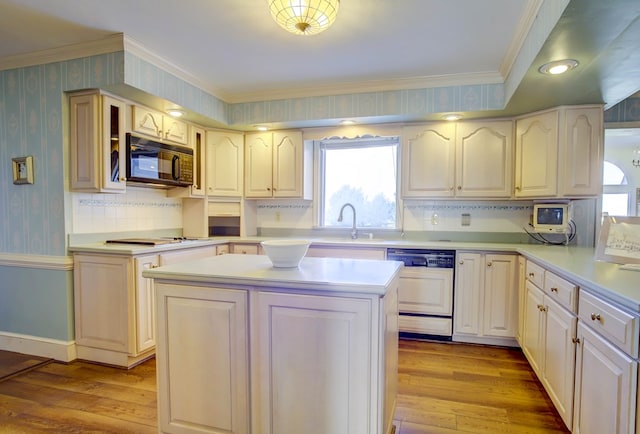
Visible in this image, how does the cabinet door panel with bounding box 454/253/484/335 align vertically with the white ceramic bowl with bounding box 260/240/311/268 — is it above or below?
below

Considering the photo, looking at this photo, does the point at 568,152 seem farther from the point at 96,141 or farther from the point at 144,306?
the point at 96,141

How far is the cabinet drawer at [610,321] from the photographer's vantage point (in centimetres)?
123

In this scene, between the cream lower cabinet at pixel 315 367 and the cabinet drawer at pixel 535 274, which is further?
the cabinet drawer at pixel 535 274

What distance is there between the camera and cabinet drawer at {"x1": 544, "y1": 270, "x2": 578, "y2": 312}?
68.2 inches

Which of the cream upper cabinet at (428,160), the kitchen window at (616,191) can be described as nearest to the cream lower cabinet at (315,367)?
the cream upper cabinet at (428,160)

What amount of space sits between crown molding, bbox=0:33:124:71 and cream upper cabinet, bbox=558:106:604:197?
3.52m

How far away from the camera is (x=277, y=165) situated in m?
3.87

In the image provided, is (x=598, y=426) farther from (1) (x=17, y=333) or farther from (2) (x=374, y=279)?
(1) (x=17, y=333)

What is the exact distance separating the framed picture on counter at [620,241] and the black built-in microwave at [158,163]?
132 inches

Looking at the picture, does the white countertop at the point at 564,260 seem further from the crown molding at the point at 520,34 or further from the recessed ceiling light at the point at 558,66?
the crown molding at the point at 520,34

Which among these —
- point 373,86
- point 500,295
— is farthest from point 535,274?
point 373,86

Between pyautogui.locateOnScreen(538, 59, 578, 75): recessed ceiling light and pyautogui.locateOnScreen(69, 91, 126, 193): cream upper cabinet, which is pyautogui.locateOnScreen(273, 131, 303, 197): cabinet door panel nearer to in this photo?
pyautogui.locateOnScreen(69, 91, 126, 193): cream upper cabinet

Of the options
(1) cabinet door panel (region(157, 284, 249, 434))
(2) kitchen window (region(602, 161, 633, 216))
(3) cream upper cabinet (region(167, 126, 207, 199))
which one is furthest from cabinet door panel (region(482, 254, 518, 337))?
(2) kitchen window (region(602, 161, 633, 216))

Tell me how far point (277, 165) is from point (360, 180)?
985 mm
